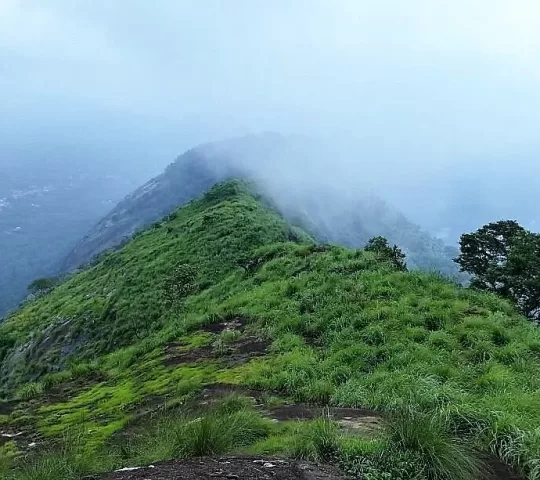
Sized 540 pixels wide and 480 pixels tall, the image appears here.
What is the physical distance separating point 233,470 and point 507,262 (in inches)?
826

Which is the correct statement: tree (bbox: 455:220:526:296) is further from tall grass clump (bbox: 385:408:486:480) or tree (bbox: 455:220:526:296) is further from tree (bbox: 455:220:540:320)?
tall grass clump (bbox: 385:408:486:480)

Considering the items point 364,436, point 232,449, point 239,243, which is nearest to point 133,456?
point 232,449

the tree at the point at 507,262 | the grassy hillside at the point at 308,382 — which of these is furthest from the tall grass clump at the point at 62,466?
the tree at the point at 507,262

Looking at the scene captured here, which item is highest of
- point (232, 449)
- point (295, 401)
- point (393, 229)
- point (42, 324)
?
point (232, 449)

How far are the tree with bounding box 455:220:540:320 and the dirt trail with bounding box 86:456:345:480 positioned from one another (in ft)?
49.6

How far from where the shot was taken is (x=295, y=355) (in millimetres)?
13172

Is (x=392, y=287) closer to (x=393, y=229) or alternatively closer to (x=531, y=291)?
(x=531, y=291)

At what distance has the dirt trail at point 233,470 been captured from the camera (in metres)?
6.14

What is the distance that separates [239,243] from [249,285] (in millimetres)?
10601

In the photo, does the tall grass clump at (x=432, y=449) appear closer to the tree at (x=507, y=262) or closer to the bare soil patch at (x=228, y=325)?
the bare soil patch at (x=228, y=325)

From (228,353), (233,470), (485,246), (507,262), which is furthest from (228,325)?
(485,246)

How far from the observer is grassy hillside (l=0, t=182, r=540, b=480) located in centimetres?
717

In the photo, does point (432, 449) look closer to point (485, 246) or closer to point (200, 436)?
point (200, 436)

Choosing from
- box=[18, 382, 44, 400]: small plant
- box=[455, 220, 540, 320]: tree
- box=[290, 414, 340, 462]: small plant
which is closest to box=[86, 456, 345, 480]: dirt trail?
box=[290, 414, 340, 462]: small plant
